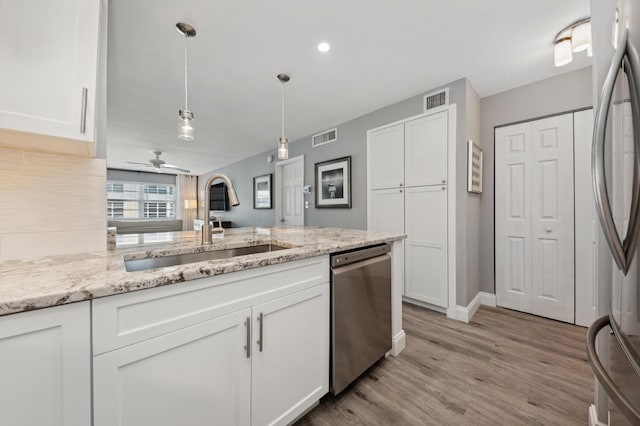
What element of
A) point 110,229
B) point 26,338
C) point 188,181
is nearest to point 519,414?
point 26,338

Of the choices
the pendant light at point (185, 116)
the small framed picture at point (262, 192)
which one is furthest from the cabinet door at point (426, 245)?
the small framed picture at point (262, 192)

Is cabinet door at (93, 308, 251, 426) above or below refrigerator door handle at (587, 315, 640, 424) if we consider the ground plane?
below

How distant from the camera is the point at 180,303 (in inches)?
32.6

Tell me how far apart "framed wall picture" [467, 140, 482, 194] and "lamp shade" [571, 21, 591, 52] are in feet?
3.03

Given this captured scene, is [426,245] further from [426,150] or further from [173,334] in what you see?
[173,334]

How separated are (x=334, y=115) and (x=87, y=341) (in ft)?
11.2

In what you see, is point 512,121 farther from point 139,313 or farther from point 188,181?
point 188,181

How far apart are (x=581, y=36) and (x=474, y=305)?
242cm

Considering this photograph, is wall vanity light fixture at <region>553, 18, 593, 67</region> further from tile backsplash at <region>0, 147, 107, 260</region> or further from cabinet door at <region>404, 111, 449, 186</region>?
tile backsplash at <region>0, 147, 107, 260</region>

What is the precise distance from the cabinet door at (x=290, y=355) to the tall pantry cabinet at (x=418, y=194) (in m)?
1.81

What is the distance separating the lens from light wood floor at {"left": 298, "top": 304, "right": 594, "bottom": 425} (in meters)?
1.31

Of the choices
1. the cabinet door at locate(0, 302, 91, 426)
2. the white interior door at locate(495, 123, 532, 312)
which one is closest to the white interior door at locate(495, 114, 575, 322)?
the white interior door at locate(495, 123, 532, 312)

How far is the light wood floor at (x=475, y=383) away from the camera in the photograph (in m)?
1.31

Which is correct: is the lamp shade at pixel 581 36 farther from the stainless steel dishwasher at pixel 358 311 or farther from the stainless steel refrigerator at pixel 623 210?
the stainless steel dishwasher at pixel 358 311
